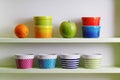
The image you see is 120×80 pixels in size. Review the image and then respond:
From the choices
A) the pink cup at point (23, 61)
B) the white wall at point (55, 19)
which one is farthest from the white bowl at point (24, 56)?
the white wall at point (55, 19)

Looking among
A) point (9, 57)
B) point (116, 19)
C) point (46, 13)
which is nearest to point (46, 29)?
point (46, 13)

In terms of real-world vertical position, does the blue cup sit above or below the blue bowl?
above

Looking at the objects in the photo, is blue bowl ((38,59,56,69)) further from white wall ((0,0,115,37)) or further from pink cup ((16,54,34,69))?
white wall ((0,0,115,37))

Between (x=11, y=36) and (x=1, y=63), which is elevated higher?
(x=11, y=36)

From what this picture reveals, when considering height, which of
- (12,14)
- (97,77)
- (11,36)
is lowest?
(97,77)

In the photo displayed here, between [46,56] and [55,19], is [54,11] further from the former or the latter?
[46,56]

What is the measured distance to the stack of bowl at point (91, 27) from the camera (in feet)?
3.80

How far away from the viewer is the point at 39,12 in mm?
1271

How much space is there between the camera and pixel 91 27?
1.16 metres

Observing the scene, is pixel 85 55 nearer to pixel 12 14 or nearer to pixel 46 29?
pixel 46 29

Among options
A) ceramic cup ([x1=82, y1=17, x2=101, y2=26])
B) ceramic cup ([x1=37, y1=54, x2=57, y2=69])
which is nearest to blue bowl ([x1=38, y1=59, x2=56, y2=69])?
ceramic cup ([x1=37, y1=54, x2=57, y2=69])

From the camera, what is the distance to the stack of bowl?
1158 mm

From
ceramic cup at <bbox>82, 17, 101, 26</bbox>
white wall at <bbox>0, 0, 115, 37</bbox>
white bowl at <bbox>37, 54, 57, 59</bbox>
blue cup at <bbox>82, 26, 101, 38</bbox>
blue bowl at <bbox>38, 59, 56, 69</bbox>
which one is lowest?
blue bowl at <bbox>38, 59, 56, 69</bbox>

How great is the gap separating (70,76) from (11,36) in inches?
15.2
